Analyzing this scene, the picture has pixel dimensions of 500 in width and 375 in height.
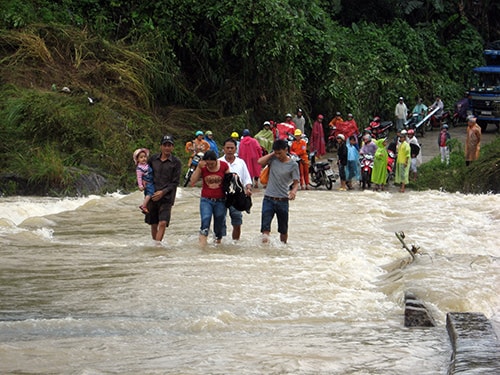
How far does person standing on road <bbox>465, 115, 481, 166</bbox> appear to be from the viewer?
21.9 m

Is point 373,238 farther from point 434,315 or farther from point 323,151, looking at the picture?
point 323,151

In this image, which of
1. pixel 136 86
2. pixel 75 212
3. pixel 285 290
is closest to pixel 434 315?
pixel 285 290

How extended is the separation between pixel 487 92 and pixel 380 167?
1236 centimetres

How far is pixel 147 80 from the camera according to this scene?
26297mm

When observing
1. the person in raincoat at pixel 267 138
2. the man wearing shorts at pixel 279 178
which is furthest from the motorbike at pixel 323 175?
the man wearing shorts at pixel 279 178

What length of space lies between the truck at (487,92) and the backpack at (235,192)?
857 inches

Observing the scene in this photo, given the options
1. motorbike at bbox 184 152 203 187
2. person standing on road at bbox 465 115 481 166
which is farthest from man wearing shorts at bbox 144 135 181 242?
person standing on road at bbox 465 115 481 166

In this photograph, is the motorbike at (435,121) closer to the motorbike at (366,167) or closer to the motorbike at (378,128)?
the motorbike at (378,128)

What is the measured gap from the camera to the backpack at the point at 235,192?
12.4 meters

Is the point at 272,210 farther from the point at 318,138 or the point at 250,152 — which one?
the point at 318,138

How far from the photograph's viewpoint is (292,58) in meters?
27.5

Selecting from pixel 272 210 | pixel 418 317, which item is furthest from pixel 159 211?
pixel 418 317

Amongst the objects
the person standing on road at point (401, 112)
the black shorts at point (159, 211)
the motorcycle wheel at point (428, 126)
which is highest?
the person standing on road at point (401, 112)

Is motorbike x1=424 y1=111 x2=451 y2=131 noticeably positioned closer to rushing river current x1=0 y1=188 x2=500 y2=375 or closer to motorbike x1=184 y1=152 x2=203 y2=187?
motorbike x1=184 y1=152 x2=203 y2=187
